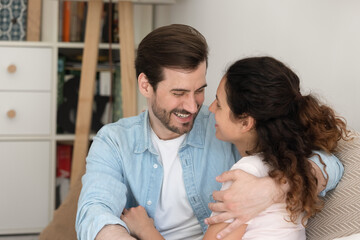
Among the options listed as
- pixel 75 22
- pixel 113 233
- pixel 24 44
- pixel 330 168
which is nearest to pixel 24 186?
pixel 24 44

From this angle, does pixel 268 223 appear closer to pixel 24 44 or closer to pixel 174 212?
pixel 174 212

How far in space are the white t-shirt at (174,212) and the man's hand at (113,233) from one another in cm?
31

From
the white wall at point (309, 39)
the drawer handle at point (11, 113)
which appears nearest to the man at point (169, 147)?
the white wall at point (309, 39)

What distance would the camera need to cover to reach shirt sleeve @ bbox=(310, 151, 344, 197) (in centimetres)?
103

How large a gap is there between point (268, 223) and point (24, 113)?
205cm

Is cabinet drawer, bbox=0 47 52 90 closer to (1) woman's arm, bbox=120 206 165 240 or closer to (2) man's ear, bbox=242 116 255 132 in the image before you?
(1) woman's arm, bbox=120 206 165 240

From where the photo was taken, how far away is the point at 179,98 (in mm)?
1383

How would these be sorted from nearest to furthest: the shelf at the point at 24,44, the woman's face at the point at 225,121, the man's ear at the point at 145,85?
the woman's face at the point at 225,121 → the man's ear at the point at 145,85 → the shelf at the point at 24,44

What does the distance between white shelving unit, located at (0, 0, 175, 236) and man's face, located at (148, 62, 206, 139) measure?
56.7 inches

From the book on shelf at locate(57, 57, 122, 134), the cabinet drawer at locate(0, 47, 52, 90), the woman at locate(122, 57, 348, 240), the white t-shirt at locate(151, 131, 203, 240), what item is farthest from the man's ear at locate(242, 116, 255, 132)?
the cabinet drawer at locate(0, 47, 52, 90)

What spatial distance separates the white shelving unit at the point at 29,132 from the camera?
8.89 ft

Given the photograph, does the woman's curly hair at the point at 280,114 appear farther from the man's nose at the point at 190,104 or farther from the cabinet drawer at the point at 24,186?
the cabinet drawer at the point at 24,186

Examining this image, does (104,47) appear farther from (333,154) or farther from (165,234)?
(333,154)

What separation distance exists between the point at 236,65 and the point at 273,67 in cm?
10
